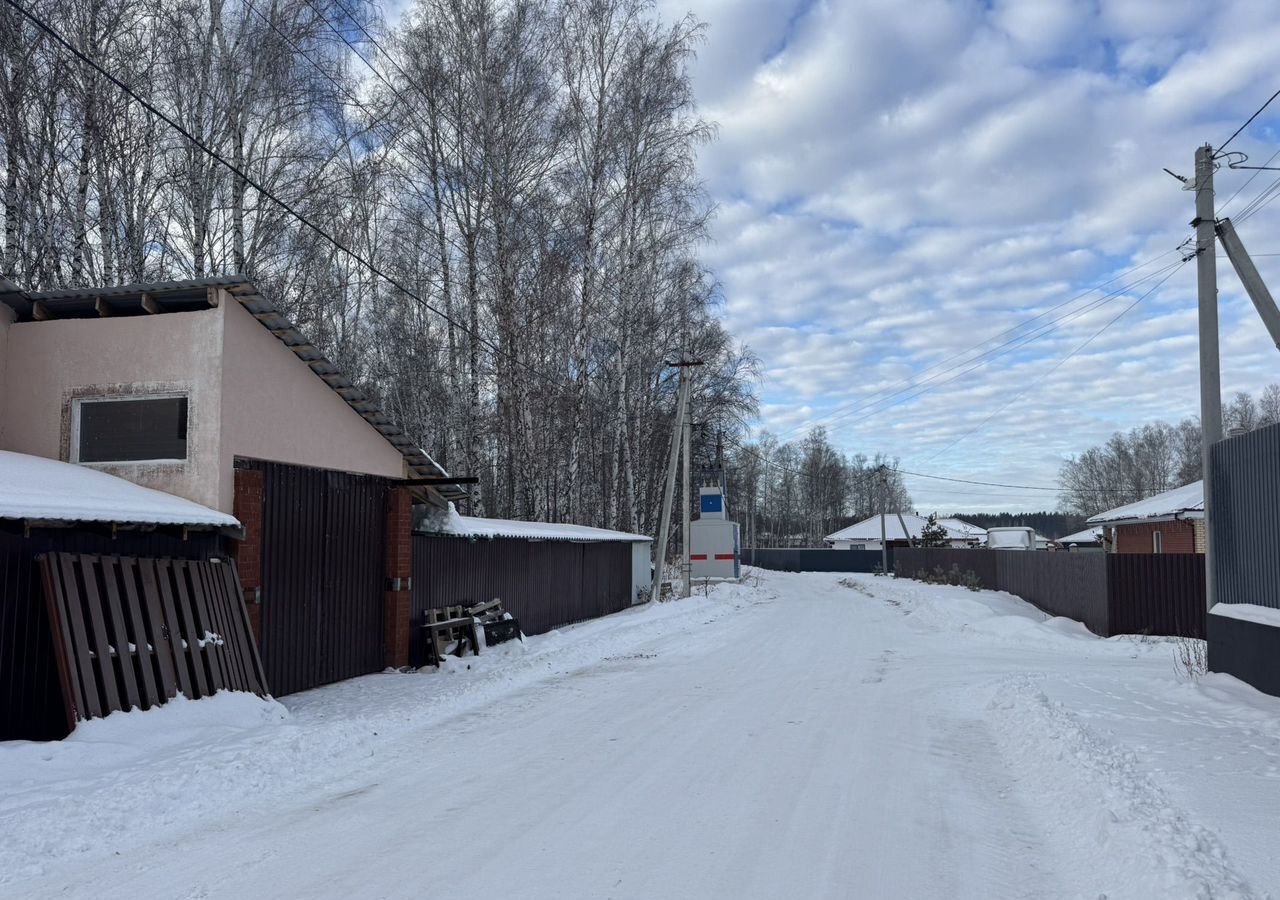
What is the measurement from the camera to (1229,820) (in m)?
5.28

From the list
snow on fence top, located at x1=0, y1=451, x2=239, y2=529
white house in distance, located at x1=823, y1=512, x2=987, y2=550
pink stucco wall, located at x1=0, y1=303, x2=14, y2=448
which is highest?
pink stucco wall, located at x1=0, y1=303, x2=14, y2=448

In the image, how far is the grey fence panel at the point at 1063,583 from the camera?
1809cm

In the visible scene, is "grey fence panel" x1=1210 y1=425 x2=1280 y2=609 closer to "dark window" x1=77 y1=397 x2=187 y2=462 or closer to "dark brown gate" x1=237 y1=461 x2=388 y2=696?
"dark brown gate" x1=237 y1=461 x2=388 y2=696

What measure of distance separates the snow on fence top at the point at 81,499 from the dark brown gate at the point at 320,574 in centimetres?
110

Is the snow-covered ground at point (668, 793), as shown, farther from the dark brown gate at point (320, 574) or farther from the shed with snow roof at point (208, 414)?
the shed with snow roof at point (208, 414)

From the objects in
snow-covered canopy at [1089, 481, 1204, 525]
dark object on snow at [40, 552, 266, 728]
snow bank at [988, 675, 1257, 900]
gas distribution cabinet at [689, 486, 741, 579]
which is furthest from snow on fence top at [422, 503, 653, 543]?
gas distribution cabinet at [689, 486, 741, 579]

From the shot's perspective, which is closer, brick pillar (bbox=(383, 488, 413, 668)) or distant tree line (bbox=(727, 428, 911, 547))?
brick pillar (bbox=(383, 488, 413, 668))

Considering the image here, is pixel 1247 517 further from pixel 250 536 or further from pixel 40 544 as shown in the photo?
pixel 40 544

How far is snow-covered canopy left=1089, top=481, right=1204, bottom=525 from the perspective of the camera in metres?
24.6

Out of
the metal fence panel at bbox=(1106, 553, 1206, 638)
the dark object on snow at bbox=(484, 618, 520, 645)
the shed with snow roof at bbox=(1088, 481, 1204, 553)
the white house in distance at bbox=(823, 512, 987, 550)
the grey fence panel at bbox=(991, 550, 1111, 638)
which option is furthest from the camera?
the white house in distance at bbox=(823, 512, 987, 550)

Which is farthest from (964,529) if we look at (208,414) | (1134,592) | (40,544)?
(40,544)

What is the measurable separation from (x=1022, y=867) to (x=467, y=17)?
2491 centimetres

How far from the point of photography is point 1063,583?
70.4ft

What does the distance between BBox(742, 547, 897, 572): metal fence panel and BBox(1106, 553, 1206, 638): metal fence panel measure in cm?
4308
